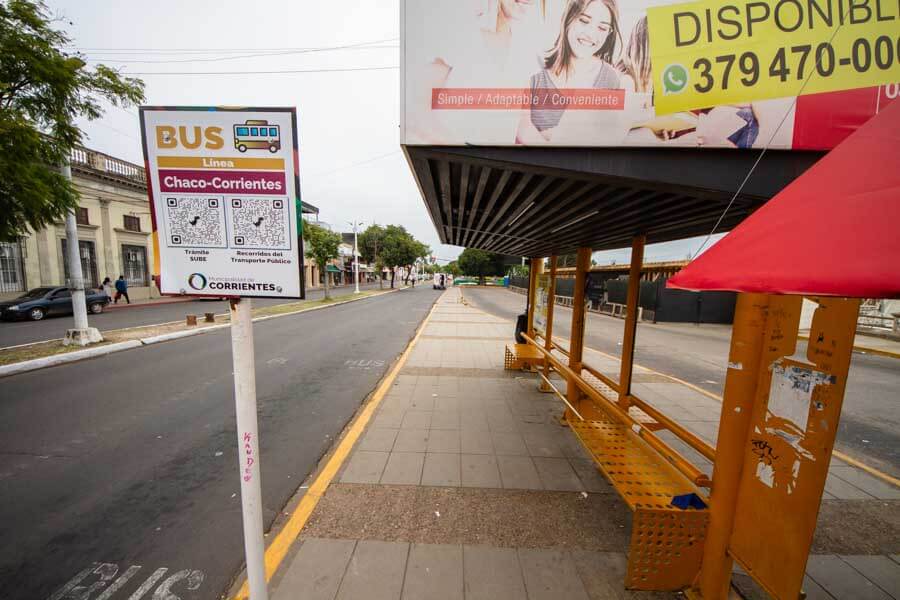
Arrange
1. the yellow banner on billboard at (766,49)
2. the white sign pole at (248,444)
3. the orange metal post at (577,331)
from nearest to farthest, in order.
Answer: the white sign pole at (248,444) → the yellow banner on billboard at (766,49) → the orange metal post at (577,331)

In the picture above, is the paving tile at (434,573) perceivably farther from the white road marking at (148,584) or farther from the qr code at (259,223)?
the qr code at (259,223)

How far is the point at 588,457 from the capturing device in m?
3.80

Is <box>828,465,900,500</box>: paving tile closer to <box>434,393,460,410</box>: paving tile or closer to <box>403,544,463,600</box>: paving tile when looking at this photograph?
<box>403,544,463,600</box>: paving tile

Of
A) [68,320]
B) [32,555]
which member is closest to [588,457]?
[32,555]

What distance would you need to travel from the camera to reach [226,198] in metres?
1.57

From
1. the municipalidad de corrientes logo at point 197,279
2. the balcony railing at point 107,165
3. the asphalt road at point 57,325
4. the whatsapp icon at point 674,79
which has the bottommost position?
the asphalt road at point 57,325

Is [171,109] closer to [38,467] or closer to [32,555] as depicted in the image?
[32,555]

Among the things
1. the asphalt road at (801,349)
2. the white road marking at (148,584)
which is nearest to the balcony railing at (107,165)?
the white road marking at (148,584)

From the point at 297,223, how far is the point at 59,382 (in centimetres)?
785

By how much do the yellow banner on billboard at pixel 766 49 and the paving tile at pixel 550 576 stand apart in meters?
3.11

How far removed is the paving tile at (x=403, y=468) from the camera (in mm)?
3266

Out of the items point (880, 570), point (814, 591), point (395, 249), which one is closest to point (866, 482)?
point (880, 570)

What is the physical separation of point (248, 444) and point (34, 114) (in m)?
8.41

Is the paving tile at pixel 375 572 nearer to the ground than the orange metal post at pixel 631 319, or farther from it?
nearer to the ground
